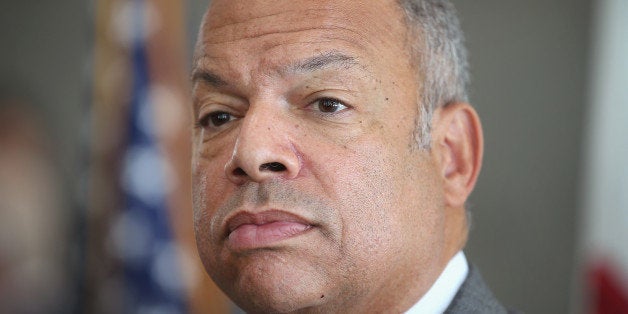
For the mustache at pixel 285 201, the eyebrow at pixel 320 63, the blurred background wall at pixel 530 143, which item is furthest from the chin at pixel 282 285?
the blurred background wall at pixel 530 143

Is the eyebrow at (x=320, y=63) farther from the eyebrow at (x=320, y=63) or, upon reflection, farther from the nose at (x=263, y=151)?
the nose at (x=263, y=151)

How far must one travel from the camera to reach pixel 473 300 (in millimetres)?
2041

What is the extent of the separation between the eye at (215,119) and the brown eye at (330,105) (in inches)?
10.1

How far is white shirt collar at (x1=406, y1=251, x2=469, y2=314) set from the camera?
202cm

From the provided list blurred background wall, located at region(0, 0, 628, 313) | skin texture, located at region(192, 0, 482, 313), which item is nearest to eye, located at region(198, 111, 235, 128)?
skin texture, located at region(192, 0, 482, 313)

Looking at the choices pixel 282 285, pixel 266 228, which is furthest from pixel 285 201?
pixel 282 285

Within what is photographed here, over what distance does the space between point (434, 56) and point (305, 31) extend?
367 millimetres

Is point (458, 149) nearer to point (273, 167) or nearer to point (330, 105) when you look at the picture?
point (330, 105)

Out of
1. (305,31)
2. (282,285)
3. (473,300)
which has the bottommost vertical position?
(473,300)

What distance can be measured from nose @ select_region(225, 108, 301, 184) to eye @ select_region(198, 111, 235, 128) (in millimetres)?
185

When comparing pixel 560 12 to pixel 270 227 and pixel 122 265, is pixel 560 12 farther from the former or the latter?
pixel 270 227

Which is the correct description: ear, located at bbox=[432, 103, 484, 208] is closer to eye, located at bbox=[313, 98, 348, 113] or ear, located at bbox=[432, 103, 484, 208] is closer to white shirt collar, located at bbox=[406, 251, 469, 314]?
white shirt collar, located at bbox=[406, 251, 469, 314]

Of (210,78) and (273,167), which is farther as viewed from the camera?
(210,78)

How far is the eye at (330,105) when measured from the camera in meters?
1.89
